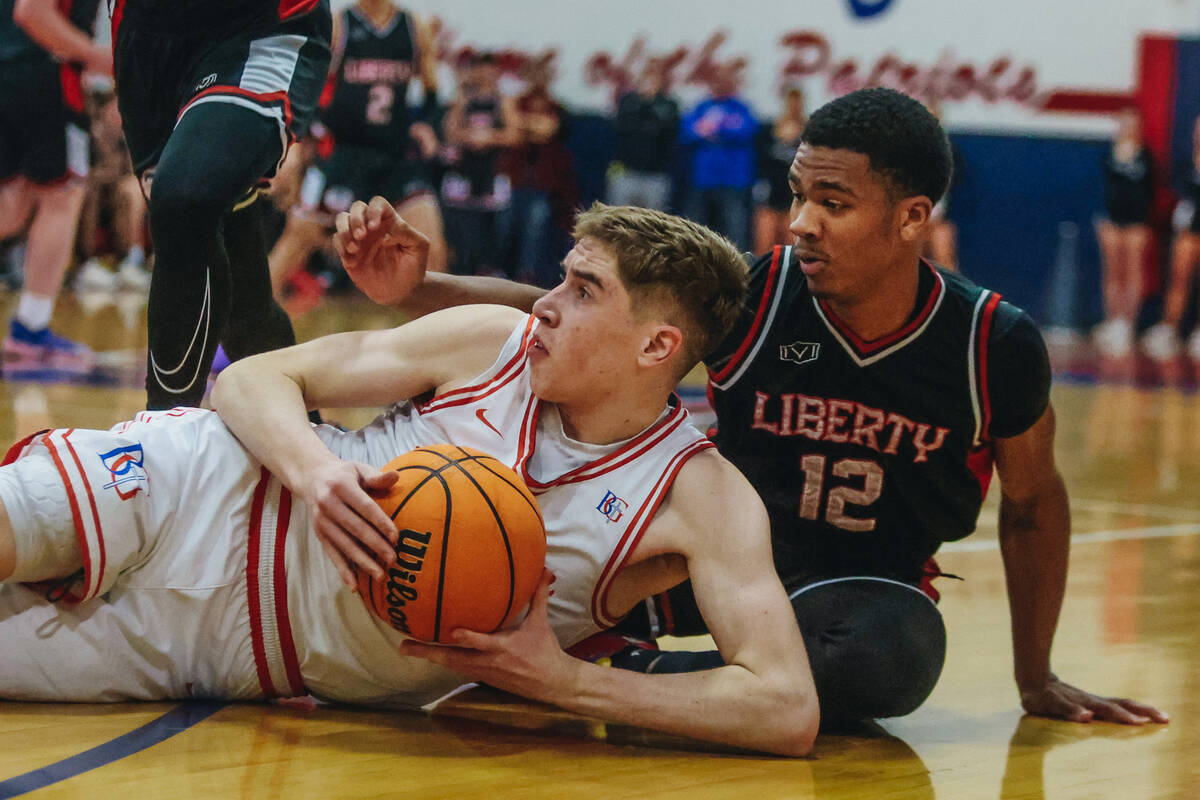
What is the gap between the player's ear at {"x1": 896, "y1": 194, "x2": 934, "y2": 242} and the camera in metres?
3.33

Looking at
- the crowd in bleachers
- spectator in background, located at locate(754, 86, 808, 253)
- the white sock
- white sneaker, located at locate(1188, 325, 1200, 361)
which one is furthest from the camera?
spectator in background, located at locate(754, 86, 808, 253)

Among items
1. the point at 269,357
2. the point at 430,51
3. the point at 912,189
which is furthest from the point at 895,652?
the point at 430,51

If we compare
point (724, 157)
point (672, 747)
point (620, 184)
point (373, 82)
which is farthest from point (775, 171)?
point (672, 747)

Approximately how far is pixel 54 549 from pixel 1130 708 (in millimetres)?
2311

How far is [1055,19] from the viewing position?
16.6 meters

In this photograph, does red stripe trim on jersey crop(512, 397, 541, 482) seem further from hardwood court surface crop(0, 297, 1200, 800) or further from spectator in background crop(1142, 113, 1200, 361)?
spectator in background crop(1142, 113, 1200, 361)

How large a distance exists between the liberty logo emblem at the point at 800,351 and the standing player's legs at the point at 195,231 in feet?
4.79

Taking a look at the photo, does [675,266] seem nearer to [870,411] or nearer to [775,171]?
[870,411]

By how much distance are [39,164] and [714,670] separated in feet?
22.1

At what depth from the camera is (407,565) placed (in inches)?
103

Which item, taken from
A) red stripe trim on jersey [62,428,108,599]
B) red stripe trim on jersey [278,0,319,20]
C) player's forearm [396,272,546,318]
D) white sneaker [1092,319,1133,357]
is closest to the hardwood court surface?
red stripe trim on jersey [62,428,108,599]

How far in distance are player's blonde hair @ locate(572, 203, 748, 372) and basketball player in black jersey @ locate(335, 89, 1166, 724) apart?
30 cm

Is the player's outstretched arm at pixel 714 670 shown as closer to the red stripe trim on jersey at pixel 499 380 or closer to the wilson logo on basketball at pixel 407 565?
the wilson logo on basketball at pixel 407 565

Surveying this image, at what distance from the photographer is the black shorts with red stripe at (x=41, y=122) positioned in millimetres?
8219
